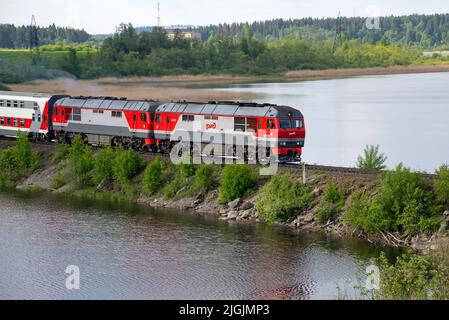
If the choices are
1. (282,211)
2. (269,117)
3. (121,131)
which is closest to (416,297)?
(282,211)

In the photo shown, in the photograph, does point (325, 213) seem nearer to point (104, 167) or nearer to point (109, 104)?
point (104, 167)

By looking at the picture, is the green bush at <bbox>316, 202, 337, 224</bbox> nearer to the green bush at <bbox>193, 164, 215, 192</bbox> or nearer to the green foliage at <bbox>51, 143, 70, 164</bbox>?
the green bush at <bbox>193, 164, 215, 192</bbox>

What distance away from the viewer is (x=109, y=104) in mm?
70062

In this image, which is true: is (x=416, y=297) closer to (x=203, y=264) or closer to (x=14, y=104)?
(x=203, y=264)

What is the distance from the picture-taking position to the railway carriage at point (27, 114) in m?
75.1

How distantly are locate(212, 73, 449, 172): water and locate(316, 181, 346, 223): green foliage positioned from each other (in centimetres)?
1982

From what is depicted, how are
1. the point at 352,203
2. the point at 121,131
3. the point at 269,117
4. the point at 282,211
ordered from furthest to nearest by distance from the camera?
the point at 121,131 → the point at 269,117 → the point at 282,211 → the point at 352,203

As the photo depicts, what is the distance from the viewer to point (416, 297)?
33.8 metres

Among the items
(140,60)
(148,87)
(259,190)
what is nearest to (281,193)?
(259,190)

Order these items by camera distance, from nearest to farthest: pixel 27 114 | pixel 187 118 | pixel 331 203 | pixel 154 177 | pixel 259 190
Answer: pixel 331 203, pixel 259 190, pixel 154 177, pixel 187 118, pixel 27 114

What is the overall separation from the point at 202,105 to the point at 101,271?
68.7 ft

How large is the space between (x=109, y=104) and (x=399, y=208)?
95.2 feet

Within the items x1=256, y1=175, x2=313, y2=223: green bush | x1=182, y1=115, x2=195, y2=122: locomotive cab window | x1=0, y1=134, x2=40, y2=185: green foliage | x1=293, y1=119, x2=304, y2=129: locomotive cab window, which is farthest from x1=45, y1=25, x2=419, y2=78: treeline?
x1=256, y1=175, x2=313, y2=223: green bush
